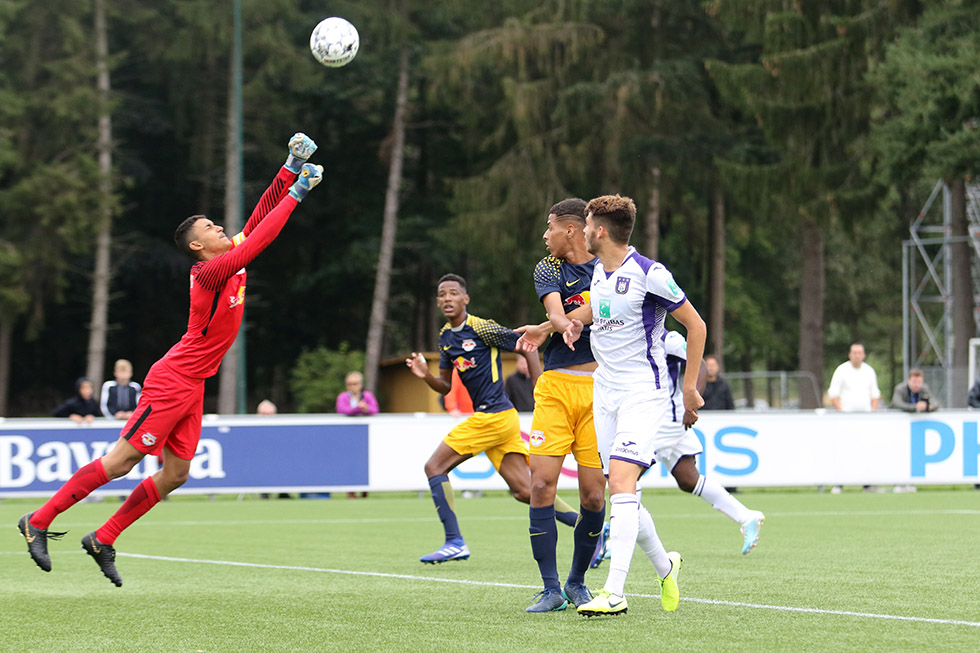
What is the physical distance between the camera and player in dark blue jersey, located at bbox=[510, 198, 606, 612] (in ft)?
25.0

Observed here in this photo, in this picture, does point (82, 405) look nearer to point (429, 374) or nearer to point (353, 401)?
point (353, 401)

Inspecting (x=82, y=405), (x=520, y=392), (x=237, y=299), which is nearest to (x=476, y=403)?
(x=237, y=299)

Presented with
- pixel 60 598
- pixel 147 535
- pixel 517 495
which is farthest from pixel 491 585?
pixel 147 535

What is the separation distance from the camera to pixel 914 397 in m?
20.1

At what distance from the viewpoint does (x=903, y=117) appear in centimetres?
2842

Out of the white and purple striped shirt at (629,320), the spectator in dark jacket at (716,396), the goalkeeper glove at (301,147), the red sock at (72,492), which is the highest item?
the goalkeeper glove at (301,147)

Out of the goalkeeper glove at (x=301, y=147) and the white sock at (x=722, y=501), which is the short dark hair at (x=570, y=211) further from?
the white sock at (x=722, y=501)

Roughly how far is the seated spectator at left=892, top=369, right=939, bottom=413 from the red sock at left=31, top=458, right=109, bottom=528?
46.0 ft

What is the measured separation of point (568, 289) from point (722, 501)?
277cm

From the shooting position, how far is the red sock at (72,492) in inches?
322

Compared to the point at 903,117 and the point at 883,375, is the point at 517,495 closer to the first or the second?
the point at 903,117

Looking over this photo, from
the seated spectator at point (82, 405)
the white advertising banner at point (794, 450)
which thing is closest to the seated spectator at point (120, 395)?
the seated spectator at point (82, 405)

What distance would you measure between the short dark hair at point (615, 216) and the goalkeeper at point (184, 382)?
1.79 meters

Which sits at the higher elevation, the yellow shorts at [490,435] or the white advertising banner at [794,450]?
the yellow shorts at [490,435]
